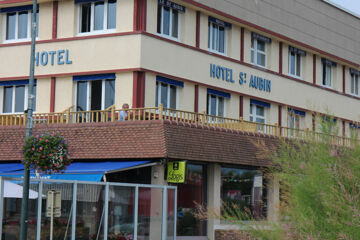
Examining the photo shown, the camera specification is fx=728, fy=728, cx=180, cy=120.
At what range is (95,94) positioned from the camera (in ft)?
89.2

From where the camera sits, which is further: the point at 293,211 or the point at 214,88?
the point at 214,88

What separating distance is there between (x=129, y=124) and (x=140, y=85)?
87.1 inches

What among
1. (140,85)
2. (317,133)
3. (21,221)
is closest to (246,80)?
(140,85)

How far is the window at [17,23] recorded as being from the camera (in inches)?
1129

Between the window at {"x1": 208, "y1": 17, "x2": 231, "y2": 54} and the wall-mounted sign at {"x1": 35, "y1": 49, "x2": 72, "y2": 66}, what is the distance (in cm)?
596

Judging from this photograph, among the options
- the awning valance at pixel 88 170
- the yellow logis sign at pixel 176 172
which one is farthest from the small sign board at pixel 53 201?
the yellow logis sign at pixel 176 172

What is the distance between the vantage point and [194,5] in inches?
1107

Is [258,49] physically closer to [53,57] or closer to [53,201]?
[53,57]

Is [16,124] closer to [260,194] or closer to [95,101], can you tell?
[95,101]

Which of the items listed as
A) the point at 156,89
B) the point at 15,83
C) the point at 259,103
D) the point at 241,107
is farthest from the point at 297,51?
the point at 15,83

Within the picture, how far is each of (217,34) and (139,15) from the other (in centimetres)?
494

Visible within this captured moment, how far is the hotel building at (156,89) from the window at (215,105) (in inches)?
2.4

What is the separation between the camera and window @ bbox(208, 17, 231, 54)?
29.8m

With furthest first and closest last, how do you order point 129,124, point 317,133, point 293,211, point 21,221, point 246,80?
point 246,80
point 129,124
point 21,221
point 317,133
point 293,211
